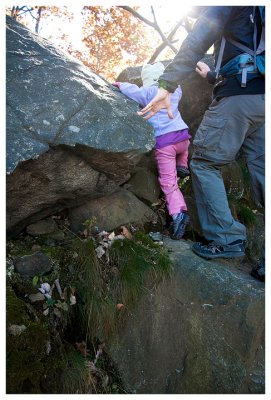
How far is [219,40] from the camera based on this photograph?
342 cm

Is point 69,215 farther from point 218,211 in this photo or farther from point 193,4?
point 193,4

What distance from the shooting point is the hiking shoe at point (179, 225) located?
4160 mm

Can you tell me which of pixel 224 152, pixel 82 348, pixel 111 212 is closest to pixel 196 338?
pixel 82 348

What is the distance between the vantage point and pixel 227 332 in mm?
3098

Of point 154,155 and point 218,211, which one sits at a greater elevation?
point 154,155

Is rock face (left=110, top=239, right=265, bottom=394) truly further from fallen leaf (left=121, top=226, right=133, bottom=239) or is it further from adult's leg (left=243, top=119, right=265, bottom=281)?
fallen leaf (left=121, top=226, right=133, bottom=239)

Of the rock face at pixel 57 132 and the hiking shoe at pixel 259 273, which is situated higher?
the rock face at pixel 57 132

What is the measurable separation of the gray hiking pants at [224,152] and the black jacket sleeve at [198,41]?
0.52 m

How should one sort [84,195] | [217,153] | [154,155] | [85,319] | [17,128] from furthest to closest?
[154,155]
[84,195]
[217,153]
[85,319]
[17,128]

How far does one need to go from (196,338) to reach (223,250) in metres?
1.00

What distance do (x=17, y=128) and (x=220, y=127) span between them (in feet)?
6.77

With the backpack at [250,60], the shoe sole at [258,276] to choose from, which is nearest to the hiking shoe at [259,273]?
the shoe sole at [258,276]

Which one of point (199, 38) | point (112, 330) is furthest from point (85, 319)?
point (199, 38)

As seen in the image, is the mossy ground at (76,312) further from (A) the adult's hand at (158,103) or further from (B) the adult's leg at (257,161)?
(A) the adult's hand at (158,103)
